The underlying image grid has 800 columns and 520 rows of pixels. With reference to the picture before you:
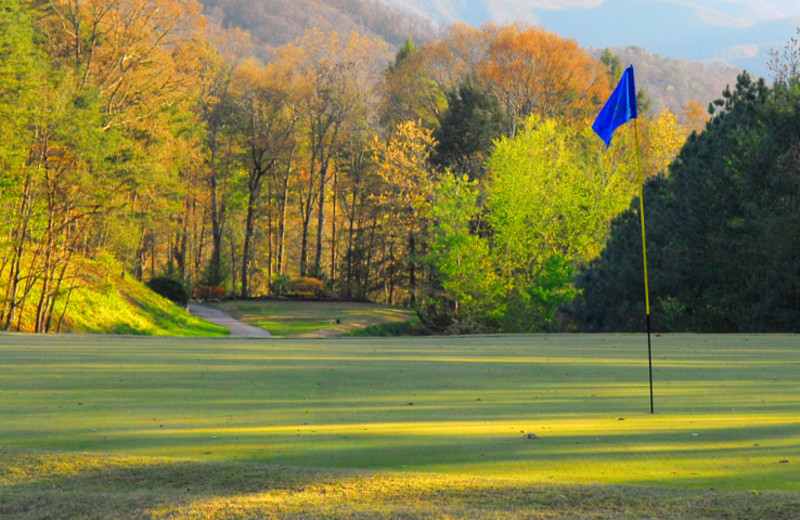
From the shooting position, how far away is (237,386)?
38.9 feet

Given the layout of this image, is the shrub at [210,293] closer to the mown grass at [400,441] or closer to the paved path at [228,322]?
the paved path at [228,322]

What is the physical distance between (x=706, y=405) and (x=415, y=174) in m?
41.3

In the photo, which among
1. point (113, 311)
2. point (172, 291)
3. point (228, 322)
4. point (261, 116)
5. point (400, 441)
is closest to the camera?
point (400, 441)

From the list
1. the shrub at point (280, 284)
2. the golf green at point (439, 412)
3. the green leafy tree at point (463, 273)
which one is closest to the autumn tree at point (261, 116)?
the shrub at point (280, 284)

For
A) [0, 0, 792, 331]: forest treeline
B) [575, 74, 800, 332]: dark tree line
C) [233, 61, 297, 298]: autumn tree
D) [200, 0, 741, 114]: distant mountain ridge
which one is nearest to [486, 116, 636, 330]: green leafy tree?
[0, 0, 792, 331]: forest treeline

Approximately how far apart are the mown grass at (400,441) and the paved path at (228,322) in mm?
28515

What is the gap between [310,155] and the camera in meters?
75.7

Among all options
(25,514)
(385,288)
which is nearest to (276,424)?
(25,514)

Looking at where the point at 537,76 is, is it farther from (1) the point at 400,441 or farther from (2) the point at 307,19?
(1) the point at 400,441

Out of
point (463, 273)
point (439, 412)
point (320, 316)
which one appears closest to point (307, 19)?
point (320, 316)

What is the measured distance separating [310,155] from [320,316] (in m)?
25.1

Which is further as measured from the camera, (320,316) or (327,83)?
(327,83)

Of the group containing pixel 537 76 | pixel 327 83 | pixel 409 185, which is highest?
pixel 327 83

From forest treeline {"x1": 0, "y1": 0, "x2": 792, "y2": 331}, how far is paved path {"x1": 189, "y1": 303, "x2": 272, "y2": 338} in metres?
5.71
